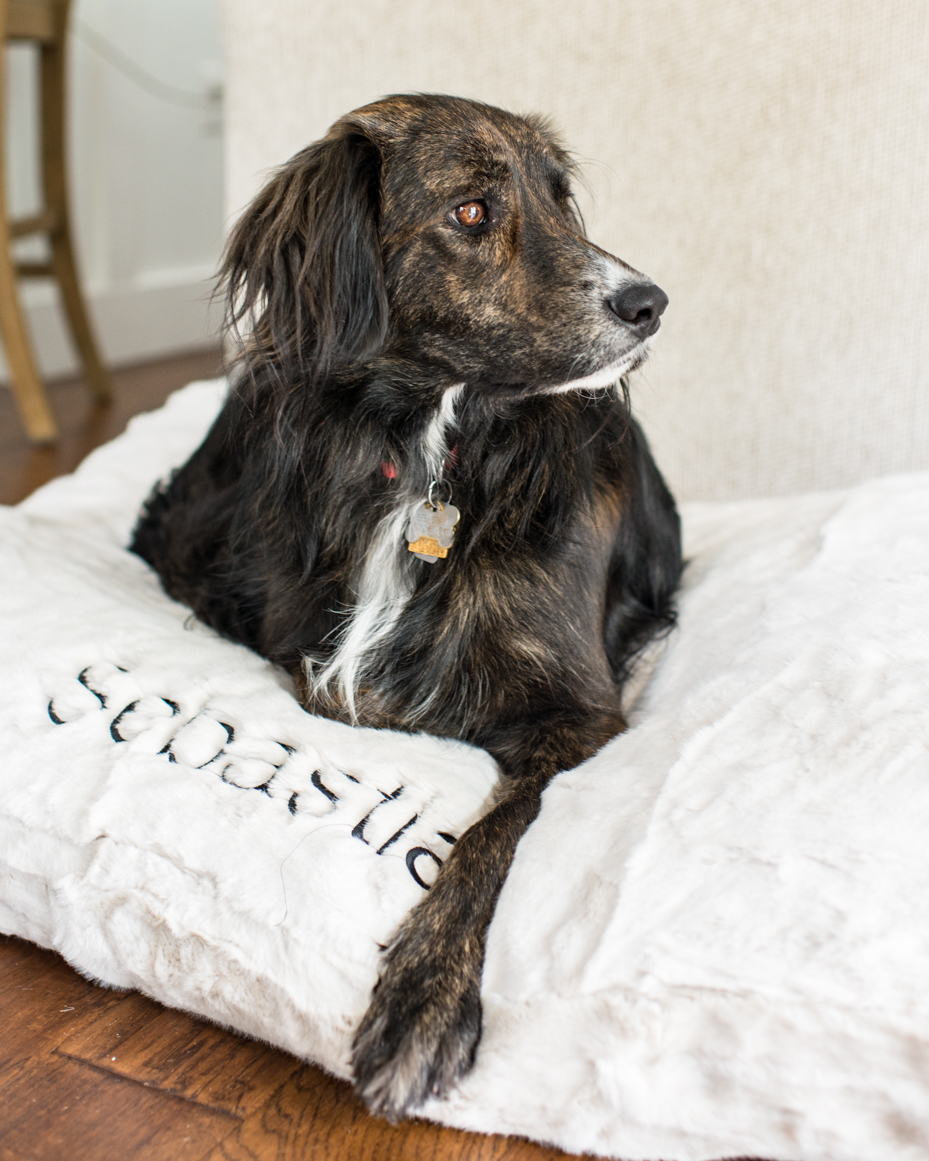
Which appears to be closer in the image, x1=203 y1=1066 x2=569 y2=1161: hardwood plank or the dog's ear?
x1=203 y1=1066 x2=569 y2=1161: hardwood plank

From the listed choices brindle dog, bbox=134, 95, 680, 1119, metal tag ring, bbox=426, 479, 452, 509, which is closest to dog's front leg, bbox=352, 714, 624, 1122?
brindle dog, bbox=134, 95, 680, 1119

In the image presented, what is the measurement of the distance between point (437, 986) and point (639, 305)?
100 centimetres

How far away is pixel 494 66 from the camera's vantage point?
277 centimetres

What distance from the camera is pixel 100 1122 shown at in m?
1.18

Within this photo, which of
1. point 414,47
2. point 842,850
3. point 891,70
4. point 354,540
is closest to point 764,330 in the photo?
point 891,70

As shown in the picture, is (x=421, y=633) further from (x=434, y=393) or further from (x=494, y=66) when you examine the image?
(x=494, y=66)

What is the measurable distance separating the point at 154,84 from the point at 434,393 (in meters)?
5.21

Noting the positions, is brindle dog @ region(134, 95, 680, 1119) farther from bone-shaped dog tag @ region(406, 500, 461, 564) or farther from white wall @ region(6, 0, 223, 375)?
white wall @ region(6, 0, 223, 375)

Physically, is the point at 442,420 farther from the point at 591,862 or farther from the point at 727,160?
the point at 727,160

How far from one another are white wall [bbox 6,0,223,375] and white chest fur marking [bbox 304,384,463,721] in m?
4.35

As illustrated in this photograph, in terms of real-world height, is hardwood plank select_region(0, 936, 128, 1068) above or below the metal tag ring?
below

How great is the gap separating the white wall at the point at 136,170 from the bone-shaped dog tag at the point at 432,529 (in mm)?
4383

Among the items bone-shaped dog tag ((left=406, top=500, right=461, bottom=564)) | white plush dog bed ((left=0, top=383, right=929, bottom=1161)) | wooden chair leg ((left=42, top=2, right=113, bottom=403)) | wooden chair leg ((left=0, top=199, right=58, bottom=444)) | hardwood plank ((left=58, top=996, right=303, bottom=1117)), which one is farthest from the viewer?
wooden chair leg ((left=42, top=2, right=113, bottom=403))

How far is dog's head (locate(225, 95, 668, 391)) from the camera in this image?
1.58 m
